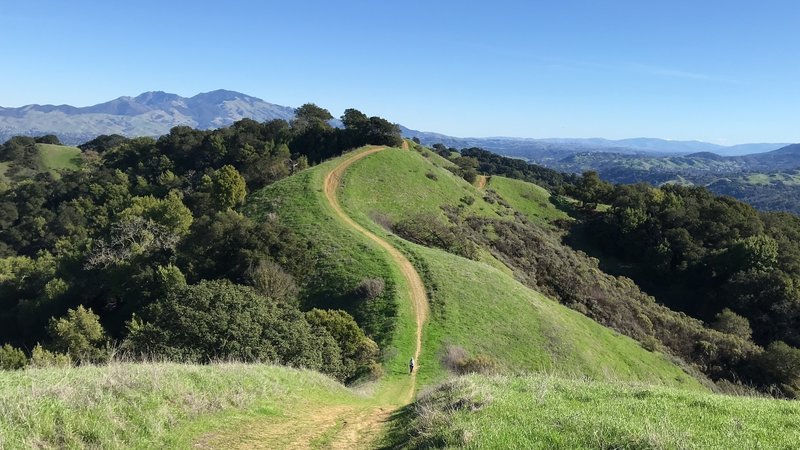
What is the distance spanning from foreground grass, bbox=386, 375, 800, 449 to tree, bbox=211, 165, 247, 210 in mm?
53695

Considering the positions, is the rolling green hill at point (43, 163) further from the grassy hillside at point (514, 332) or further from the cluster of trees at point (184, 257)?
the grassy hillside at point (514, 332)

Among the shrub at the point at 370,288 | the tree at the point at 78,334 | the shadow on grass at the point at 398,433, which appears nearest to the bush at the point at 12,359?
the tree at the point at 78,334

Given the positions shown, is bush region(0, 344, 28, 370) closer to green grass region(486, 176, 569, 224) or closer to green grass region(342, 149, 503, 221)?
green grass region(342, 149, 503, 221)

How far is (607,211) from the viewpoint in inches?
3792

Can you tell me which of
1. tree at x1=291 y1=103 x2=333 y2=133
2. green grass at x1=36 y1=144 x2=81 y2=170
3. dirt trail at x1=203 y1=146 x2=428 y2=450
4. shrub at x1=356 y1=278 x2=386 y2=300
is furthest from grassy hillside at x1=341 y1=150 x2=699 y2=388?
green grass at x1=36 y1=144 x2=81 y2=170

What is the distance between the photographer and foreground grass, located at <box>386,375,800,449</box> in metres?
8.16

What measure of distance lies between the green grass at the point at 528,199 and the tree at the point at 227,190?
5425 centimetres

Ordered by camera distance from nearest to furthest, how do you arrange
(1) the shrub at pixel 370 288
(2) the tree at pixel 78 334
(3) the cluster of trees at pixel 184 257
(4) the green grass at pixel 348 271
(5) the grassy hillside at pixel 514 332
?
(3) the cluster of trees at pixel 184 257, (4) the green grass at pixel 348 271, (5) the grassy hillside at pixel 514 332, (2) the tree at pixel 78 334, (1) the shrub at pixel 370 288

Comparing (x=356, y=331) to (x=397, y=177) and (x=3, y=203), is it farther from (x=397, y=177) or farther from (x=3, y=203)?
(x=3, y=203)

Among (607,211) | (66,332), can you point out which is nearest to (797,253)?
(607,211)

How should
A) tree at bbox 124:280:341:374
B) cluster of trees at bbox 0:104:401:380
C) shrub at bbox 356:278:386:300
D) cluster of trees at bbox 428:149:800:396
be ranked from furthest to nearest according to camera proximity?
1. cluster of trees at bbox 428:149:800:396
2. shrub at bbox 356:278:386:300
3. cluster of trees at bbox 0:104:401:380
4. tree at bbox 124:280:341:374

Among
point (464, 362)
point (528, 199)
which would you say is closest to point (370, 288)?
point (464, 362)

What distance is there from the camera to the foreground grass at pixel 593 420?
26.8ft

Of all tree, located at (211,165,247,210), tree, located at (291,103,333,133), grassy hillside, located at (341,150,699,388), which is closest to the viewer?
grassy hillside, located at (341,150,699,388)
